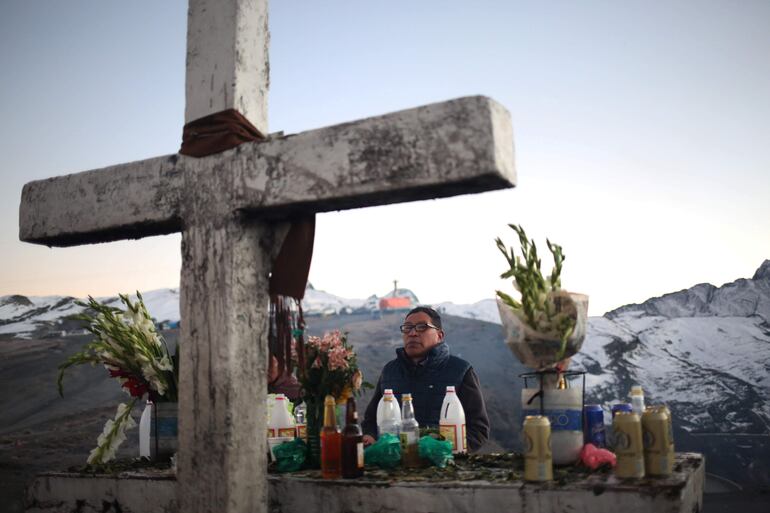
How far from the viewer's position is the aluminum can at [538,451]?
2.44m

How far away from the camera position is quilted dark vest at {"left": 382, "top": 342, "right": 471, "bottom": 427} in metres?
5.16

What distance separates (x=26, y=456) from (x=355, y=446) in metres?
14.7

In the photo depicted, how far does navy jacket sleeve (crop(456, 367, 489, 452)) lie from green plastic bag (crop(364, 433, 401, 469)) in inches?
67.1

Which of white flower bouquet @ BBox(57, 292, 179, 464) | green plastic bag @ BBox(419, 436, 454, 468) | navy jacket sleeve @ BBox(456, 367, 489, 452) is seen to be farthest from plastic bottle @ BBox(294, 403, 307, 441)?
navy jacket sleeve @ BBox(456, 367, 489, 452)

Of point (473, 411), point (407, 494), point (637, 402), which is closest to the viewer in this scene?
point (407, 494)

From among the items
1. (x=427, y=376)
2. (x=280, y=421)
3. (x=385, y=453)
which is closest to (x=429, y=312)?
(x=427, y=376)

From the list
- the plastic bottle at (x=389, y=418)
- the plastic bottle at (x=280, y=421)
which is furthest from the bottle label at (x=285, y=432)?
the plastic bottle at (x=389, y=418)

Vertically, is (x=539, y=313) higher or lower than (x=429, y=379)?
higher

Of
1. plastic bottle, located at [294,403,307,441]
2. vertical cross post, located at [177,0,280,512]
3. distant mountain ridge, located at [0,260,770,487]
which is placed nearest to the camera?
vertical cross post, located at [177,0,280,512]

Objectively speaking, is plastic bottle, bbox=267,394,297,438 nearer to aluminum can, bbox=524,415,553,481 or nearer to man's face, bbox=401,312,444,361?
aluminum can, bbox=524,415,553,481

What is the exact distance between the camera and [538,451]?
8.07 feet

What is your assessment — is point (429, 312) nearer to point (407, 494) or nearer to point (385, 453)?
point (385, 453)

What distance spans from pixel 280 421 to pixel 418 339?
6.19 ft

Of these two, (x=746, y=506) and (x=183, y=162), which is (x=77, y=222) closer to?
(x=183, y=162)
